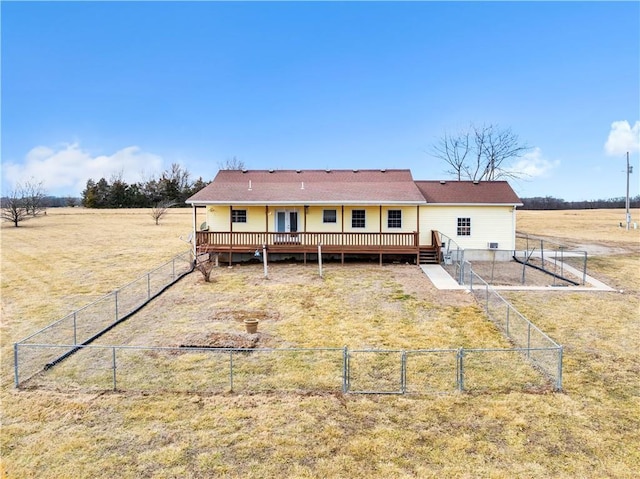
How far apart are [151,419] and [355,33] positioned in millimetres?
32068

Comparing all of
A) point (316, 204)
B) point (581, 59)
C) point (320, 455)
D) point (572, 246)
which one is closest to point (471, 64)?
point (581, 59)

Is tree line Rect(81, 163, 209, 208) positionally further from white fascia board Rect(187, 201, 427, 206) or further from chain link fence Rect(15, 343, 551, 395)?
chain link fence Rect(15, 343, 551, 395)

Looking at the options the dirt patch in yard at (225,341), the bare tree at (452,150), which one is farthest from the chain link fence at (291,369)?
the bare tree at (452,150)

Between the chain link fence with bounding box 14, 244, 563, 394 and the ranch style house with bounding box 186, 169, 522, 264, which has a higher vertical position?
the ranch style house with bounding box 186, 169, 522, 264

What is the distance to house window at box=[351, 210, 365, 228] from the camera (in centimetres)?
2247

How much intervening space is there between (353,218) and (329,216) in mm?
1344

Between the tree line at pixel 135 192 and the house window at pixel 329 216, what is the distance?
54.6 m

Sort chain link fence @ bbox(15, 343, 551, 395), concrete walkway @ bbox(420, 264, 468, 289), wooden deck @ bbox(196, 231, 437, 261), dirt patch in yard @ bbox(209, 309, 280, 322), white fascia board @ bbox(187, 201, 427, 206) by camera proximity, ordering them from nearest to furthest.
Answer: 1. chain link fence @ bbox(15, 343, 551, 395)
2. dirt patch in yard @ bbox(209, 309, 280, 322)
3. concrete walkway @ bbox(420, 264, 468, 289)
4. white fascia board @ bbox(187, 201, 427, 206)
5. wooden deck @ bbox(196, 231, 437, 261)

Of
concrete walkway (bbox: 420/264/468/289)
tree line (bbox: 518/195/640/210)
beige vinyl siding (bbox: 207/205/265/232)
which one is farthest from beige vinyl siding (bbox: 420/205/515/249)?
tree line (bbox: 518/195/640/210)

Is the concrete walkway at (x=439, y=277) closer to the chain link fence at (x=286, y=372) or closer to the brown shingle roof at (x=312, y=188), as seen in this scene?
the brown shingle roof at (x=312, y=188)

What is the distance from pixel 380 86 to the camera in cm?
4050

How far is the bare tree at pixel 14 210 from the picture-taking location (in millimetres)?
48062

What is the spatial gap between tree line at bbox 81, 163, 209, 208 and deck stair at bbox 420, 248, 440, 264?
5795 centimetres

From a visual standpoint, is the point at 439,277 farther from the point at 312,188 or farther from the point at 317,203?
the point at 312,188
